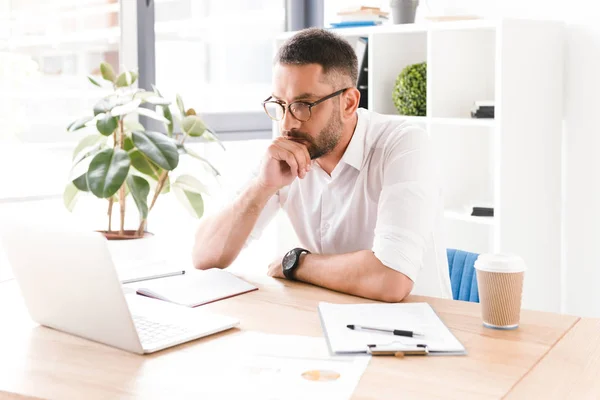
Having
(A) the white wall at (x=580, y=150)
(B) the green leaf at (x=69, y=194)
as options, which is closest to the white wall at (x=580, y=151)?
(A) the white wall at (x=580, y=150)

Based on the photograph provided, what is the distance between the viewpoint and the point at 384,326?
1604 mm

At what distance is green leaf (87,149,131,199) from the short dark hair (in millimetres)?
740

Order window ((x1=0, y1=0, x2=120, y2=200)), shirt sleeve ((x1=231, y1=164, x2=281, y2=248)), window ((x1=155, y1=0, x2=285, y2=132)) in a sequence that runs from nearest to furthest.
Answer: shirt sleeve ((x1=231, y1=164, x2=281, y2=248))
window ((x1=0, y1=0, x2=120, y2=200))
window ((x1=155, y1=0, x2=285, y2=132))

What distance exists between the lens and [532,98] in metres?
3.10

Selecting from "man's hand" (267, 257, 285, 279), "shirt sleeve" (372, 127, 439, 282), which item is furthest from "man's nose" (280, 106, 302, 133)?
"man's hand" (267, 257, 285, 279)

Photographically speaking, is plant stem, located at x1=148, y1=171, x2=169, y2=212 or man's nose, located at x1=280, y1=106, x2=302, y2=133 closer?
man's nose, located at x1=280, y1=106, x2=302, y2=133

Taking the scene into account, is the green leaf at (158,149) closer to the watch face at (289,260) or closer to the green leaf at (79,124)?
the green leaf at (79,124)

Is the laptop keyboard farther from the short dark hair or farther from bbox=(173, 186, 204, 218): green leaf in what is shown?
bbox=(173, 186, 204, 218): green leaf

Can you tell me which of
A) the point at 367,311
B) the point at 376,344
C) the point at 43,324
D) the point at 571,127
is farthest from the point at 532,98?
the point at 43,324

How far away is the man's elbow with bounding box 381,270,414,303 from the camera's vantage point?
1.88 m

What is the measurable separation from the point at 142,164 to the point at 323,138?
0.90 m

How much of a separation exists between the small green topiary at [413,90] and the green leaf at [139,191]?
1192 millimetres

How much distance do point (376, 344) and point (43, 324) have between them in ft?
2.34

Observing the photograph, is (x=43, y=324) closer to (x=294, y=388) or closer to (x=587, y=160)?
(x=294, y=388)
